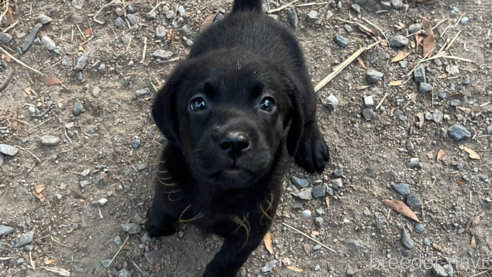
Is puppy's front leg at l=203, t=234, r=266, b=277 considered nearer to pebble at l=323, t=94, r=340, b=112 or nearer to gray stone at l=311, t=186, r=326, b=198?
gray stone at l=311, t=186, r=326, b=198

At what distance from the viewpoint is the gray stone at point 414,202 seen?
297 cm

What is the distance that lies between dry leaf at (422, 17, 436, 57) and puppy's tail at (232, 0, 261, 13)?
1514mm

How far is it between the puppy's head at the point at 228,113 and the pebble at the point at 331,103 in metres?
1.05

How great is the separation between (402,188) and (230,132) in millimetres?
1786

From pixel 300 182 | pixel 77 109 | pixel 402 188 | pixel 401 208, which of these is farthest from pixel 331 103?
pixel 77 109

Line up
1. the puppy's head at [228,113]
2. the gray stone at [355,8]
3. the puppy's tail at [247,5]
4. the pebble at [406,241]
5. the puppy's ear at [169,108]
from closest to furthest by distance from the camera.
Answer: the puppy's head at [228,113], the puppy's ear at [169,108], the pebble at [406,241], the puppy's tail at [247,5], the gray stone at [355,8]

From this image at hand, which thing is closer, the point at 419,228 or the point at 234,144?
the point at 234,144

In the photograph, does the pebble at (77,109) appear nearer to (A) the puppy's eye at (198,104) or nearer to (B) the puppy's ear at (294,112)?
(A) the puppy's eye at (198,104)

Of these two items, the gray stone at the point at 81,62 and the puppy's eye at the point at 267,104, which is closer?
the puppy's eye at the point at 267,104

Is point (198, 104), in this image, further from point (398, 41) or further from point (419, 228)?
point (398, 41)

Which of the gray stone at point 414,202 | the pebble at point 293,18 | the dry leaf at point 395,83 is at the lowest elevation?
the gray stone at point 414,202

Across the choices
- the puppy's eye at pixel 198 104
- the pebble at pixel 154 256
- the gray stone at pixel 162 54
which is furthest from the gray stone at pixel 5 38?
the puppy's eye at pixel 198 104

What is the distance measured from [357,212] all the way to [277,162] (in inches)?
38.2

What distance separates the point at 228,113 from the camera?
1899 millimetres
